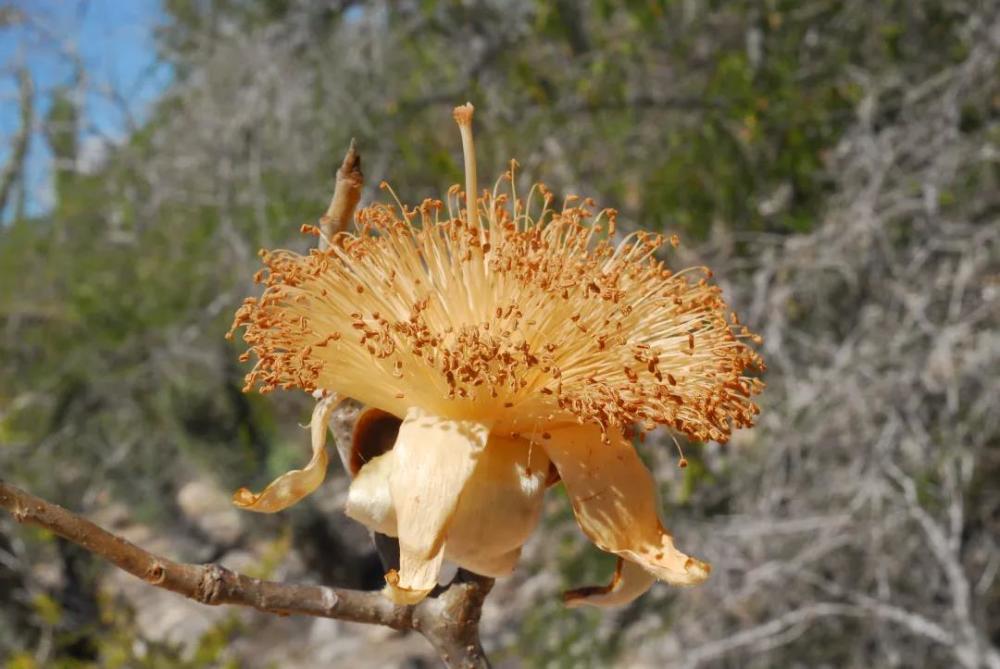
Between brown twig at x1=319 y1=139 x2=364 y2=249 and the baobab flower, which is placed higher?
brown twig at x1=319 y1=139 x2=364 y2=249

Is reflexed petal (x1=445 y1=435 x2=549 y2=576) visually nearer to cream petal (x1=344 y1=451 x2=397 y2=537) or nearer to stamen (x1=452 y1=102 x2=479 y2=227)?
cream petal (x1=344 y1=451 x2=397 y2=537)

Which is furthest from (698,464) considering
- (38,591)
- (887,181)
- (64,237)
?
(64,237)

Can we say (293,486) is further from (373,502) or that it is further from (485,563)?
(485,563)

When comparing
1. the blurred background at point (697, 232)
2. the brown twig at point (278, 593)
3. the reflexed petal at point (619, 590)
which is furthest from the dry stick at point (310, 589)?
the blurred background at point (697, 232)

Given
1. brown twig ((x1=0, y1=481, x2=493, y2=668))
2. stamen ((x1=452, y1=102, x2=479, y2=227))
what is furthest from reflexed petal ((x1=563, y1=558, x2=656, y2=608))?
stamen ((x1=452, y1=102, x2=479, y2=227))

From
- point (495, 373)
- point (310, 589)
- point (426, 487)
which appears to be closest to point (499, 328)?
point (495, 373)

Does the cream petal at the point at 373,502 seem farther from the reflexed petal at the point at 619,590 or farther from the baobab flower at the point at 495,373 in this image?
the reflexed petal at the point at 619,590
